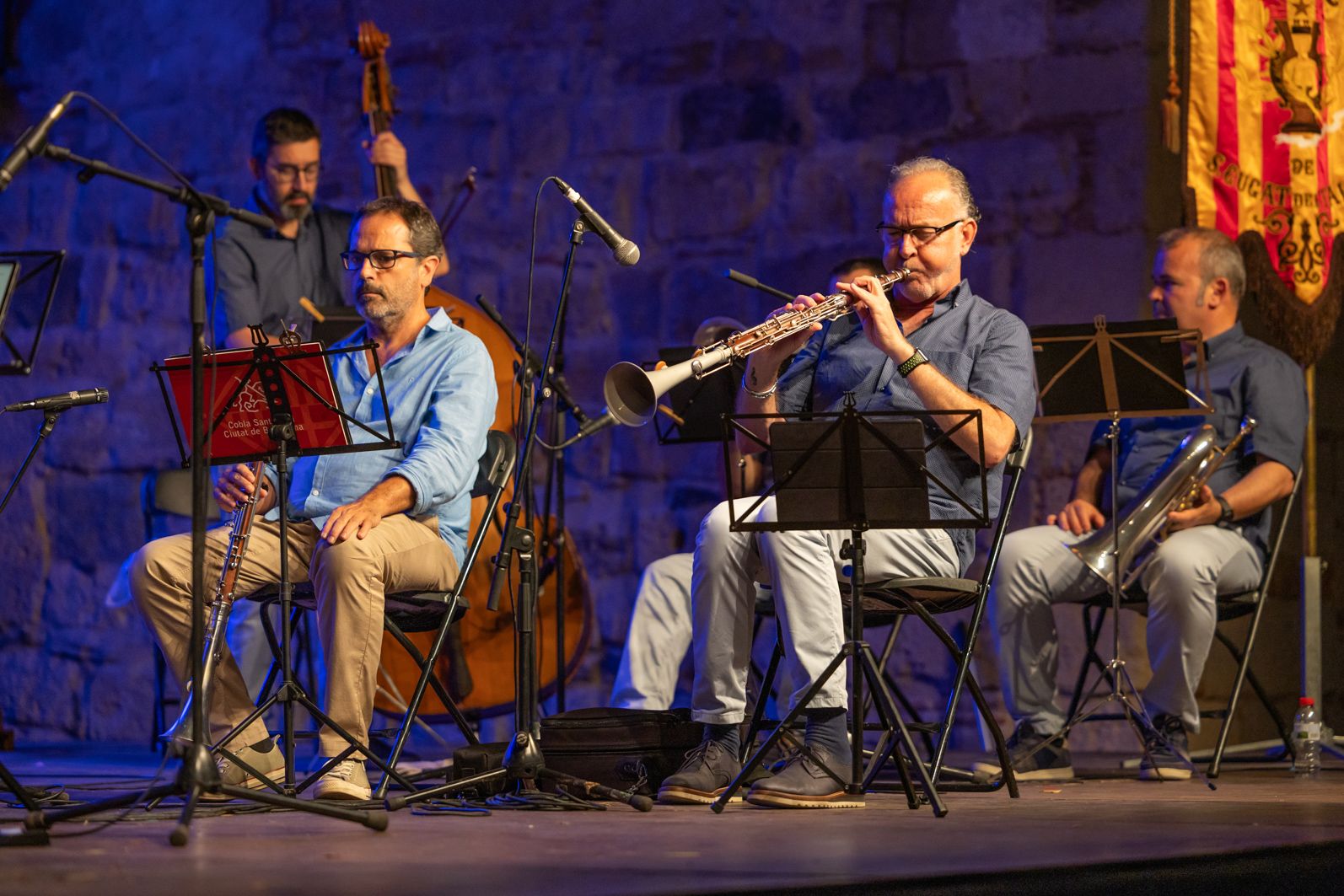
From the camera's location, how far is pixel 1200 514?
4707mm

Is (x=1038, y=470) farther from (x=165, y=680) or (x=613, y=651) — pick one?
(x=165, y=680)

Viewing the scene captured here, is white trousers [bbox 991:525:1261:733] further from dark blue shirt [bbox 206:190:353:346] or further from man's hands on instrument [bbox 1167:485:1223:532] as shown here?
dark blue shirt [bbox 206:190:353:346]

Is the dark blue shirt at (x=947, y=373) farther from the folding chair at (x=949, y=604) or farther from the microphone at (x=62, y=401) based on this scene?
the microphone at (x=62, y=401)

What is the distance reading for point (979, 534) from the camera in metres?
5.52

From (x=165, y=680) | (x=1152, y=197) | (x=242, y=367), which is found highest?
(x=1152, y=197)

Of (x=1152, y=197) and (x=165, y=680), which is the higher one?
(x=1152, y=197)

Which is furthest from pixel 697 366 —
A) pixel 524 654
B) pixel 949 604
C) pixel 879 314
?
pixel 949 604

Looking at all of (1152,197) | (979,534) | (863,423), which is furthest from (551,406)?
(863,423)

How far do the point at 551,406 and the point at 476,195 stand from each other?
3.45ft

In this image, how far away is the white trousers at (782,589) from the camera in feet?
12.0

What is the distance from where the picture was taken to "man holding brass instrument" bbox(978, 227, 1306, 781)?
4570mm

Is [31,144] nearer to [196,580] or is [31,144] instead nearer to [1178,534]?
[196,580]

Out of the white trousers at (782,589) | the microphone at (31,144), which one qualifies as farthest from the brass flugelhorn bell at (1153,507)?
the microphone at (31,144)

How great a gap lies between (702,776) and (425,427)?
111 centimetres
